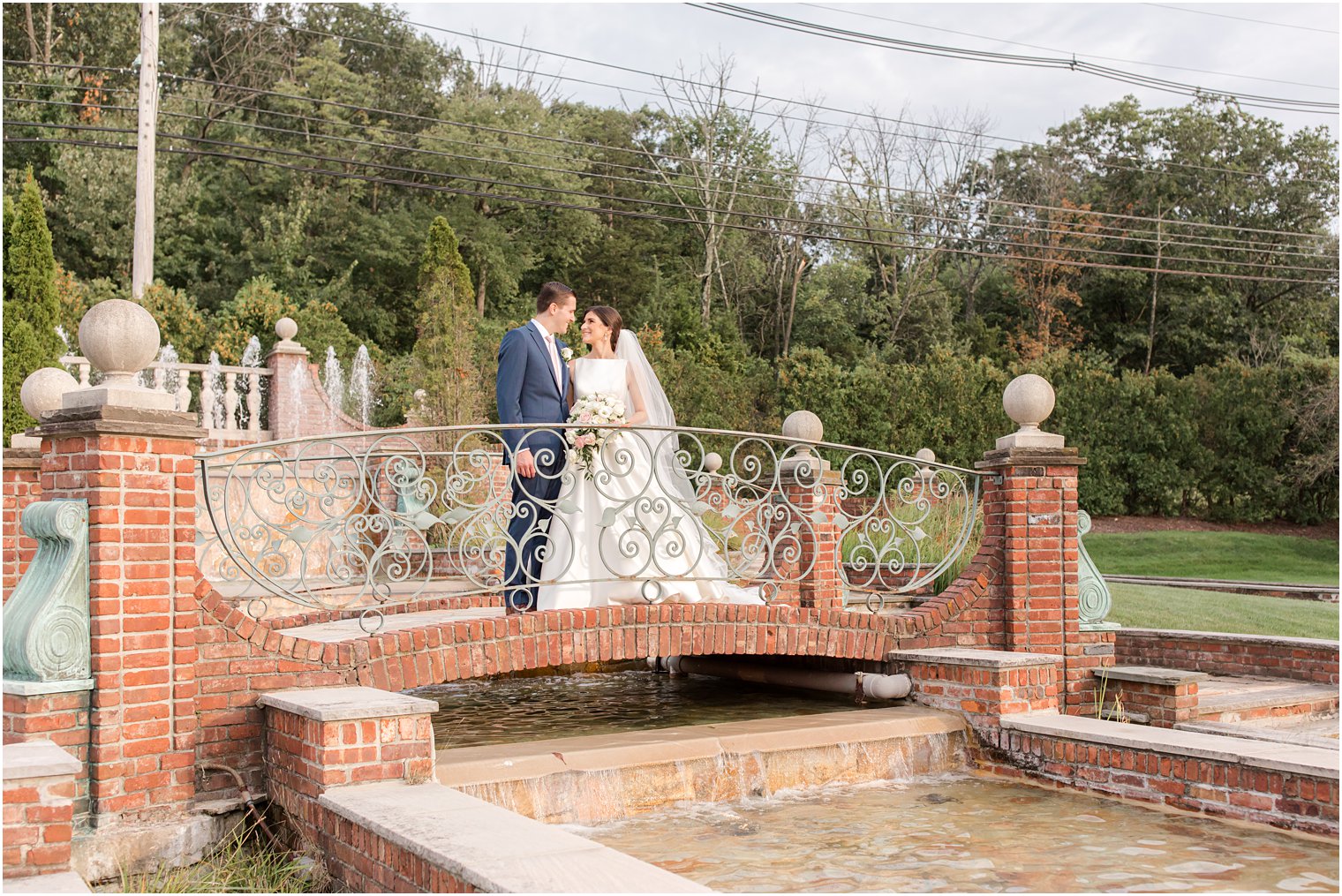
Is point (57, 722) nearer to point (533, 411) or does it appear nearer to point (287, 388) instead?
point (533, 411)

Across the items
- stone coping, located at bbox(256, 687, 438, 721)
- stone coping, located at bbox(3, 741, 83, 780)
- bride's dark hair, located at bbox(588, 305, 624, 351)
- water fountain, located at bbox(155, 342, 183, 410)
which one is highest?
water fountain, located at bbox(155, 342, 183, 410)

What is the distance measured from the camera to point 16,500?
8023 mm

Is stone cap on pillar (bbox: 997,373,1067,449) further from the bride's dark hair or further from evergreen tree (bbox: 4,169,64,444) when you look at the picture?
evergreen tree (bbox: 4,169,64,444)

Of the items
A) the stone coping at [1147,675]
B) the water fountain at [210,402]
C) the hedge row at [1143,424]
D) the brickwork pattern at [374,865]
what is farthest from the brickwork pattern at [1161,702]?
the hedge row at [1143,424]

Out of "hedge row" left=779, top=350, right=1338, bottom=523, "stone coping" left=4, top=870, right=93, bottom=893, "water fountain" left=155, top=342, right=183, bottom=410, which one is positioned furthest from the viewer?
"hedge row" left=779, top=350, right=1338, bottom=523

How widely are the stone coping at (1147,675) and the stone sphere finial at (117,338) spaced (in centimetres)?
632

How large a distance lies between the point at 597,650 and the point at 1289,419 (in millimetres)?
22200

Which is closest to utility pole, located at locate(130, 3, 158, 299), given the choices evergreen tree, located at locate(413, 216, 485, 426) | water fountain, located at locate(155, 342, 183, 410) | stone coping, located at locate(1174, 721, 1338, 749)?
water fountain, located at locate(155, 342, 183, 410)

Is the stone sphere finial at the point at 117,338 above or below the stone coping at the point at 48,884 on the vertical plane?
above

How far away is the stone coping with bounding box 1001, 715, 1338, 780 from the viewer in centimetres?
536

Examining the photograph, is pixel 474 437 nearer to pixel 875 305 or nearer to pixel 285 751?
pixel 285 751

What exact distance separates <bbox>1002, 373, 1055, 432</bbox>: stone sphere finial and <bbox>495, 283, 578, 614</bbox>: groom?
3078mm

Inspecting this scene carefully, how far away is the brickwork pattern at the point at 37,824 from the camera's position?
419 cm

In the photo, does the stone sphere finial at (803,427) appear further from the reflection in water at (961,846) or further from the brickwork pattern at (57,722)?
the brickwork pattern at (57,722)
